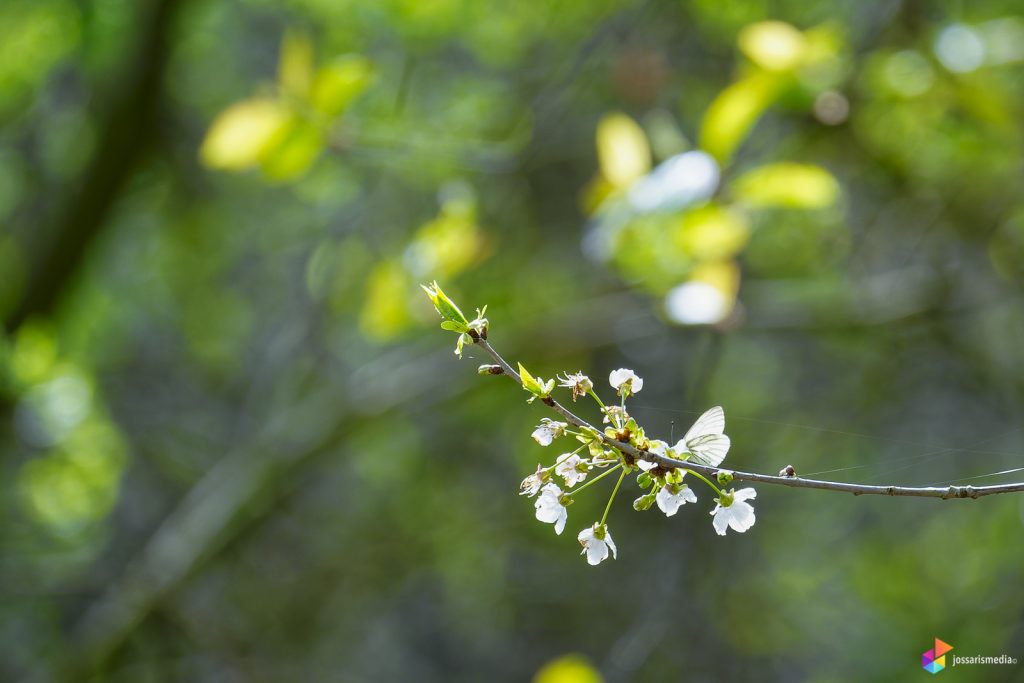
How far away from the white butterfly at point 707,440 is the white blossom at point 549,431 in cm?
11

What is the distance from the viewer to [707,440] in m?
0.74

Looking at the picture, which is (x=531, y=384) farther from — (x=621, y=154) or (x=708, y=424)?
(x=621, y=154)

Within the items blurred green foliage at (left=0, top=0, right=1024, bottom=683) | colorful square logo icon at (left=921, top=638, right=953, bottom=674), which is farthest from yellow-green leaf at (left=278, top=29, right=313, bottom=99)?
colorful square logo icon at (left=921, top=638, right=953, bottom=674)

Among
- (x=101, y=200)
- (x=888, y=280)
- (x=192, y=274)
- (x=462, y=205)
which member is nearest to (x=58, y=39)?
(x=101, y=200)

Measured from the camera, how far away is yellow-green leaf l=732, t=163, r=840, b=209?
5.24ft

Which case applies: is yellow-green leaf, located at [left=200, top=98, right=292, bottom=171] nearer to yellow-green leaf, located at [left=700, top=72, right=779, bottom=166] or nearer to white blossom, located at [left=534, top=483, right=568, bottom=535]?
yellow-green leaf, located at [left=700, top=72, right=779, bottom=166]

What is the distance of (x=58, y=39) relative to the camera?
3.05m

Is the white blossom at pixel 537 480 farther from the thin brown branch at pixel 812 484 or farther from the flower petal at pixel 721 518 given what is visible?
the flower petal at pixel 721 518

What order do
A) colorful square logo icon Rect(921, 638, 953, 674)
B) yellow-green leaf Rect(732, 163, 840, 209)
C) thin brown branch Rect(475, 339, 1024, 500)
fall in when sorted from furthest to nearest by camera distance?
colorful square logo icon Rect(921, 638, 953, 674) → yellow-green leaf Rect(732, 163, 840, 209) → thin brown branch Rect(475, 339, 1024, 500)

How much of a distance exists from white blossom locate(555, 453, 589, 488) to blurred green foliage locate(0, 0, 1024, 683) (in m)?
0.95

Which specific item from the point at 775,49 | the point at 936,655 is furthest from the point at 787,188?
the point at 936,655

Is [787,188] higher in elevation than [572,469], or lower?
higher

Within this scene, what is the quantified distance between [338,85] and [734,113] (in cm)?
78

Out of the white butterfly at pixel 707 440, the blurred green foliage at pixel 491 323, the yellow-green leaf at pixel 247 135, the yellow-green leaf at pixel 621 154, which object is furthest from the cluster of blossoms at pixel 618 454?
the yellow-green leaf at pixel 247 135
